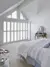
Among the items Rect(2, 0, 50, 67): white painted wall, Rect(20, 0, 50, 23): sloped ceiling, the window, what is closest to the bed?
Rect(2, 0, 50, 67): white painted wall

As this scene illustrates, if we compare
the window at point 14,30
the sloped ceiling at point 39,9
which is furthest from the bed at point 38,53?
the window at point 14,30

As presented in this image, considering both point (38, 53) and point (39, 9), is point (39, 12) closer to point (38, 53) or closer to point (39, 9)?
point (39, 9)

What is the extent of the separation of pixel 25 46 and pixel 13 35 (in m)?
4.11

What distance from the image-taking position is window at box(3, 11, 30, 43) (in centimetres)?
757

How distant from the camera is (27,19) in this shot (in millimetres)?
8703

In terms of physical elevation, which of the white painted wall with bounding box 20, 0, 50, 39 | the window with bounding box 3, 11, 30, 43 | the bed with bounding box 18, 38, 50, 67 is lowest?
the bed with bounding box 18, 38, 50, 67

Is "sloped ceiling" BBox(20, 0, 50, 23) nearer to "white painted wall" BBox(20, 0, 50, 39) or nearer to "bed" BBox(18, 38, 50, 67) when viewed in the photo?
"white painted wall" BBox(20, 0, 50, 39)

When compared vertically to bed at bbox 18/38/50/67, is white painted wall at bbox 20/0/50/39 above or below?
above

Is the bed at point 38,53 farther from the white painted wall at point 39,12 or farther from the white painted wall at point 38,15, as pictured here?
the white painted wall at point 39,12

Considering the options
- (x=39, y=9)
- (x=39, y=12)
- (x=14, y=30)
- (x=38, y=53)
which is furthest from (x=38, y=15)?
(x=38, y=53)

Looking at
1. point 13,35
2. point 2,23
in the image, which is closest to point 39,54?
point 2,23

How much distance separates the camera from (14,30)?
816cm

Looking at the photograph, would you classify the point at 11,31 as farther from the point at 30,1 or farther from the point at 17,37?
the point at 30,1

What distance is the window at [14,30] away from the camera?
298 inches
